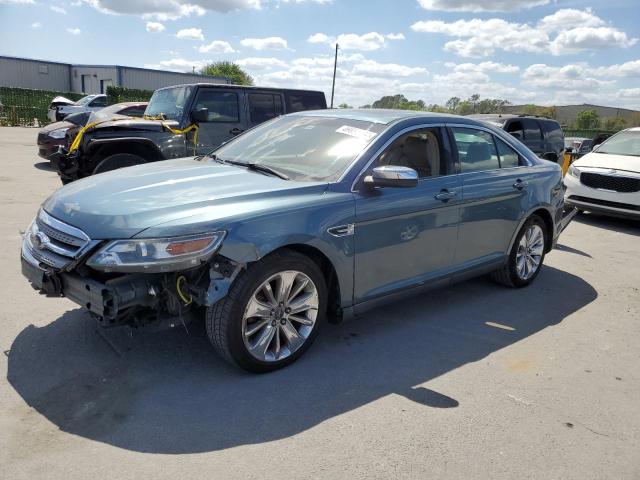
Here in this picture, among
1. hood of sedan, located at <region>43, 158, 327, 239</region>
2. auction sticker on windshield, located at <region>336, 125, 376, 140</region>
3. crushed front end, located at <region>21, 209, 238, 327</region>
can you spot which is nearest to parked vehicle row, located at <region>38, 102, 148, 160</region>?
hood of sedan, located at <region>43, 158, 327, 239</region>

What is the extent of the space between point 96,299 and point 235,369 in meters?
1.02

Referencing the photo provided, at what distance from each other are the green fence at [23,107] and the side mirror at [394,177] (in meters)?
28.8

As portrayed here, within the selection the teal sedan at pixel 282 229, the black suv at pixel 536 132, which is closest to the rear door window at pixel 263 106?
the teal sedan at pixel 282 229

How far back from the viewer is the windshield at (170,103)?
27.7 ft

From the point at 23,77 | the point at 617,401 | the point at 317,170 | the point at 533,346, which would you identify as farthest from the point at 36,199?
the point at 23,77

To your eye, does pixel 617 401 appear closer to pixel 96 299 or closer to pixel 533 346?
pixel 533 346

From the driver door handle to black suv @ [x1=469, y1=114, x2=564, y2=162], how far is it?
23.5 ft

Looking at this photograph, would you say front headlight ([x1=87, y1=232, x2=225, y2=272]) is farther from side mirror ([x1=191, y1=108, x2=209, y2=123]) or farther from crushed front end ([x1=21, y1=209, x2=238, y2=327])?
side mirror ([x1=191, y1=108, x2=209, y2=123])

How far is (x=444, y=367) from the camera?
3814 millimetres

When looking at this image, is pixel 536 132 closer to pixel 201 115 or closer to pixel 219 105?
pixel 219 105

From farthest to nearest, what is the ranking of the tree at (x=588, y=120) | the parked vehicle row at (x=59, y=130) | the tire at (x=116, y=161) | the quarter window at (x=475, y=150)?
1. the tree at (x=588, y=120)
2. the parked vehicle row at (x=59, y=130)
3. the tire at (x=116, y=161)
4. the quarter window at (x=475, y=150)

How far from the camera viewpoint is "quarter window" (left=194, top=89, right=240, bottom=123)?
8.42 meters

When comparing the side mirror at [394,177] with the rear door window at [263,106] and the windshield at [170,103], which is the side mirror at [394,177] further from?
the rear door window at [263,106]

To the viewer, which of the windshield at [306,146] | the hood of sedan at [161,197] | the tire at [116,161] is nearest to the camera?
the hood of sedan at [161,197]
